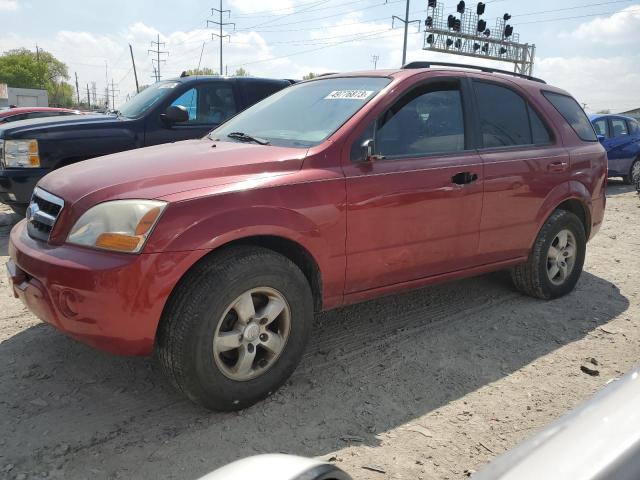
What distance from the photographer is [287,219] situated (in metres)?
2.81

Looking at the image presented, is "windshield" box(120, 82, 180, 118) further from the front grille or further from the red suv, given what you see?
the front grille

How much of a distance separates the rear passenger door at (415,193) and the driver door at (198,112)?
3652mm

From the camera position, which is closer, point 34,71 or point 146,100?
point 146,100

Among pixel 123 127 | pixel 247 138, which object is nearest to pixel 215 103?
pixel 123 127

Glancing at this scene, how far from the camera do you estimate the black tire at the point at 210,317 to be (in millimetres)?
2535

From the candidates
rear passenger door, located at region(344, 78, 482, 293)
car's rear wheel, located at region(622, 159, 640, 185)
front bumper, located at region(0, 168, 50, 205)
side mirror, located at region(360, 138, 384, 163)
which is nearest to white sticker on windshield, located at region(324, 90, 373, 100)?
rear passenger door, located at region(344, 78, 482, 293)

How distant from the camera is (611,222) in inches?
319

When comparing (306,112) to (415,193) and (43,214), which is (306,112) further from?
(43,214)

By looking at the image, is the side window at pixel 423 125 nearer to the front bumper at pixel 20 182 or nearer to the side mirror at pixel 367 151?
the side mirror at pixel 367 151

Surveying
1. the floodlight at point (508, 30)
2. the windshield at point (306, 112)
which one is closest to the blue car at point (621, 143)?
the windshield at point (306, 112)

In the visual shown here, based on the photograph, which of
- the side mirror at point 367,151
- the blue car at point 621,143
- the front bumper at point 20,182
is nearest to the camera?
the side mirror at point 367,151

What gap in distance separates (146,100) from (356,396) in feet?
16.6

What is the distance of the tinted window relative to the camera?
4277 mm

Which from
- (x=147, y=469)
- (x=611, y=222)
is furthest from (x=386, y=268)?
(x=611, y=222)
